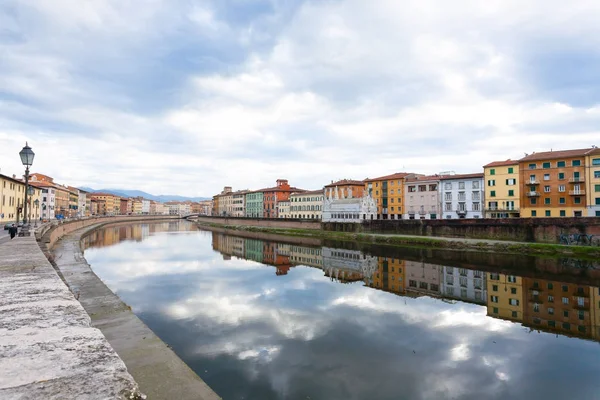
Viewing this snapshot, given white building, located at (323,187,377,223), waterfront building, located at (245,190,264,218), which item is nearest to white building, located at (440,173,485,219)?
white building, located at (323,187,377,223)

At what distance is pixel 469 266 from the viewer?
33.7m

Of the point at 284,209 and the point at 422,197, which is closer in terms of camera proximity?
the point at 422,197

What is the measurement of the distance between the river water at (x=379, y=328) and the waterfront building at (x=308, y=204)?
208 feet

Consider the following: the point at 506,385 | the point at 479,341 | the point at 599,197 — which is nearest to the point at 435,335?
the point at 479,341

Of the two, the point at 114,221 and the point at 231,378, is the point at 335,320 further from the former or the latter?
the point at 114,221

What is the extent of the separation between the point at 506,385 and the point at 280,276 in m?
21.1

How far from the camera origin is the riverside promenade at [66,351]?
10.2ft

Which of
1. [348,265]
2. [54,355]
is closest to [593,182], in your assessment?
[348,265]

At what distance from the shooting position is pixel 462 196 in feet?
228

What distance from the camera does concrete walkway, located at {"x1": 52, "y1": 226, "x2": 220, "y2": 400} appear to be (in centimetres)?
733

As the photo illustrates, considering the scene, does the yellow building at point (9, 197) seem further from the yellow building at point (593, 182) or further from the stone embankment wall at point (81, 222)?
the yellow building at point (593, 182)

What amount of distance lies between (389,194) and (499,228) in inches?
1359

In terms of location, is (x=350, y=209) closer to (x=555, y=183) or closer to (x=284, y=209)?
(x=555, y=183)

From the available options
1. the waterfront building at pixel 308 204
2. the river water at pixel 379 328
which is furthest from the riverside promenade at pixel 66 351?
the waterfront building at pixel 308 204
